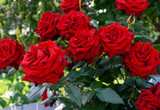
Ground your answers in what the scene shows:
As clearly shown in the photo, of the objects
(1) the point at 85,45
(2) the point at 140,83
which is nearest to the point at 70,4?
(1) the point at 85,45

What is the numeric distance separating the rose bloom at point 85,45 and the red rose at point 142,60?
11 centimetres

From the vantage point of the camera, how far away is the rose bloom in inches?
24.8

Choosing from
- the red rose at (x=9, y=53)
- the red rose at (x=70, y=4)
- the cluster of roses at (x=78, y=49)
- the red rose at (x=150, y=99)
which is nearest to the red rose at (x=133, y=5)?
the cluster of roses at (x=78, y=49)

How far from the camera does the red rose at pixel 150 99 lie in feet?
1.99

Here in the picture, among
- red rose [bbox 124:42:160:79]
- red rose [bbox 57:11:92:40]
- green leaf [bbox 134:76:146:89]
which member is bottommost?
green leaf [bbox 134:76:146:89]

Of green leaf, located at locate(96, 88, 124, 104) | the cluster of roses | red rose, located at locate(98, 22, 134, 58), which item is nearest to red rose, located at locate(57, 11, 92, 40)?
the cluster of roses

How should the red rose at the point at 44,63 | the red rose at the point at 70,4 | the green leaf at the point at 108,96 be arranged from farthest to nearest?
the red rose at the point at 70,4 → the green leaf at the point at 108,96 → the red rose at the point at 44,63

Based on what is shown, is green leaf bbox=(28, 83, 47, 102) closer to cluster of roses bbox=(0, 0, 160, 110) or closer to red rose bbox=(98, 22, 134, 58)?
cluster of roses bbox=(0, 0, 160, 110)

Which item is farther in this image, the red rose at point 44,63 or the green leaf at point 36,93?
the green leaf at point 36,93

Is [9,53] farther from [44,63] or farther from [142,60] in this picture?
[142,60]

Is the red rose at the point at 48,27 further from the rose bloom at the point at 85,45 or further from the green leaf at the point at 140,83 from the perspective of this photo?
the green leaf at the point at 140,83

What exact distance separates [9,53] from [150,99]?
1.58 feet

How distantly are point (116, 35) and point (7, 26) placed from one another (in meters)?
2.16

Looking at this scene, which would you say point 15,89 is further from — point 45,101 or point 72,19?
point 72,19
